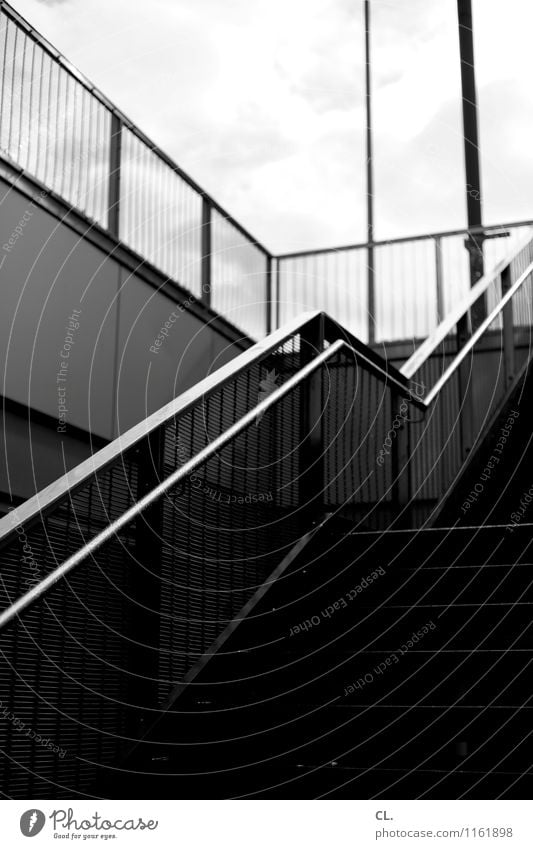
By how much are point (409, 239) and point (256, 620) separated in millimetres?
7495

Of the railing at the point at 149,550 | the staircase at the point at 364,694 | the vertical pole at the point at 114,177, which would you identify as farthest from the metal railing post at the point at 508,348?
the vertical pole at the point at 114,177

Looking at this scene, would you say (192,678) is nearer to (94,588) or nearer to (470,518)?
(94,588)

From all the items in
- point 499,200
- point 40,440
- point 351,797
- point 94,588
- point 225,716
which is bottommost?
point 351,797

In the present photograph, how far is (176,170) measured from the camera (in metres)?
9.27

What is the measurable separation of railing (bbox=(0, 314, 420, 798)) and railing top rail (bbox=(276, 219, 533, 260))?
6188 millimetres

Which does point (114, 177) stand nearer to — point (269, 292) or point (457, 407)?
point (269, 292)

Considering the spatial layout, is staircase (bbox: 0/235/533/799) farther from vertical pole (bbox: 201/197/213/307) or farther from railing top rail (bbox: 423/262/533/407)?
vertical pole (bbox: 201/197/213/307)

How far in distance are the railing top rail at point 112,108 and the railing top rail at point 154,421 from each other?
4018 millimetres

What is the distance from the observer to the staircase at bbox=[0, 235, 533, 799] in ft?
9.09

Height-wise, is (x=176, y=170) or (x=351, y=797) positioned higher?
(x=176, y=170)

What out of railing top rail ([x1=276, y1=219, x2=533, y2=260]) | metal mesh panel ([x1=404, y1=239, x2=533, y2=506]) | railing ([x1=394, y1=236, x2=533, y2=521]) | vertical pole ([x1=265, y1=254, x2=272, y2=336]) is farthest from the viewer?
vertical pole ([x1=265, y1=254, x2=272, y2=336])

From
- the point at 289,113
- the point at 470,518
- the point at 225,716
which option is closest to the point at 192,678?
the point at 225,716

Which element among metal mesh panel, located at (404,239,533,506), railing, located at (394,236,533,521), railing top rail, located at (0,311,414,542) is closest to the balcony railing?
metal mesh panel, located at (404,239,533,506)
